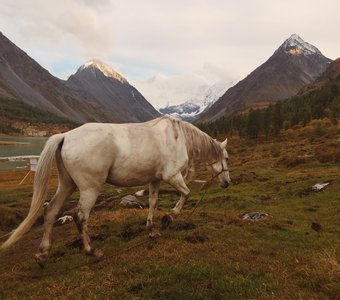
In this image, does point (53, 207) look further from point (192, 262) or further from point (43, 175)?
point (192, 262)

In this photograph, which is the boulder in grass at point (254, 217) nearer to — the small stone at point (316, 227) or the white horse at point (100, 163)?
the small stone at point (316, 227)

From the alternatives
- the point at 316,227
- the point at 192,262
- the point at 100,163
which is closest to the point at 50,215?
the point at 100,163

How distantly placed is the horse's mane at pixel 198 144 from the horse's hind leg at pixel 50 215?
4.17m

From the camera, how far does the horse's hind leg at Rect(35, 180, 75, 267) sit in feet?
36.3

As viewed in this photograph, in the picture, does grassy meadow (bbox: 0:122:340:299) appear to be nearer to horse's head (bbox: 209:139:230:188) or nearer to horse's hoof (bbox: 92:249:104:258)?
horse's hoof (bbox: 92:249:104:258)

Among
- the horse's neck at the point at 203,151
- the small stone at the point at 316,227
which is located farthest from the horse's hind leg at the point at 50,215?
the small stone at the point at 316,227

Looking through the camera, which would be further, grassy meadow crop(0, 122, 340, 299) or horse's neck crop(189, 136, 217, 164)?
horse's neck crop(189, 136, 217, 164)

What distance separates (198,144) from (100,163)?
14.3 ft

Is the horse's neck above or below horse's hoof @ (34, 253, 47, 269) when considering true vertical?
above

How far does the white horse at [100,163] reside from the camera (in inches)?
424

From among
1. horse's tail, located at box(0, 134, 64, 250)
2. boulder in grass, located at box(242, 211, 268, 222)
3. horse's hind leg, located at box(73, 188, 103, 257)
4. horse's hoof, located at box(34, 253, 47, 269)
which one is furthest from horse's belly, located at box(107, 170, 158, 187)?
boulder in grass, located at box(242, 211, 268, 222)

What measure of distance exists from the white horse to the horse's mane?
202mm

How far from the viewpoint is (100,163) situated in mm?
10844

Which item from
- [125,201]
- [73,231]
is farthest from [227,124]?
[73,231]
